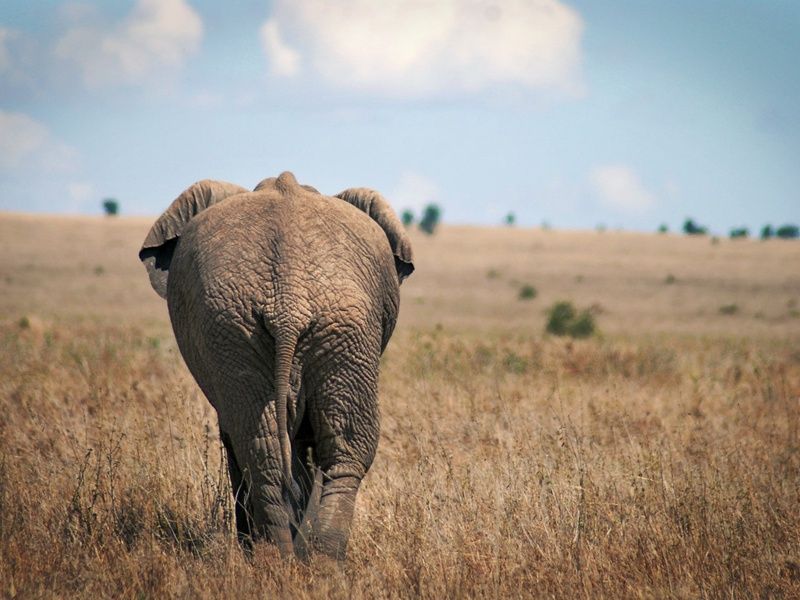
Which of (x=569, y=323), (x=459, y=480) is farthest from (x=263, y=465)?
(x=569, y=323)

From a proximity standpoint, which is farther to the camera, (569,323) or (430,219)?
(430,219)

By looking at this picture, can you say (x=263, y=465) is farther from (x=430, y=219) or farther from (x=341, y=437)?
(x=430, y=219)

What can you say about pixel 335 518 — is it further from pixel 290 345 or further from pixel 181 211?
pixel 181 211

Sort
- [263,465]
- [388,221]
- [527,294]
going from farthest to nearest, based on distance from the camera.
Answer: [527,294]
[388,221]
[263,465]

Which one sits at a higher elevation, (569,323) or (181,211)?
(181,211)

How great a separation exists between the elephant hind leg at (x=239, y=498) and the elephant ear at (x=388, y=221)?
1.45 metres

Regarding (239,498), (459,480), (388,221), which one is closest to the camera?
(239,498)

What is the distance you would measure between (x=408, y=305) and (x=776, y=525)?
137 feet

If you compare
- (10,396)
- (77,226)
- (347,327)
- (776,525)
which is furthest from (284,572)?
(77,226)

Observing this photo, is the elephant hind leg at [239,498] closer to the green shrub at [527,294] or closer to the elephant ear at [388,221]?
the elephant ear at [388,221]

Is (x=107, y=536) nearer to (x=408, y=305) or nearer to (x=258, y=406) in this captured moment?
(x=258, y=406)

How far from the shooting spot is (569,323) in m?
28.0

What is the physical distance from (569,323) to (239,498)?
73.9 feet

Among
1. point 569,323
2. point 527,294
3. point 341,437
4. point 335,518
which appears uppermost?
point 527,294
